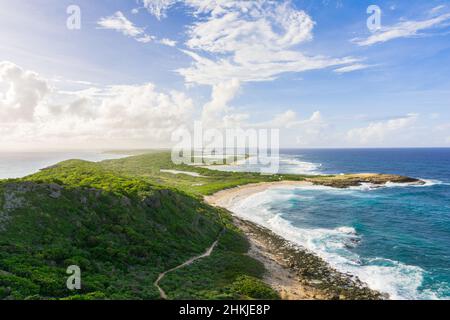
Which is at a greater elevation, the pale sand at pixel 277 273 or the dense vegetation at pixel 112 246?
the dense vegetation at pixel 112 246

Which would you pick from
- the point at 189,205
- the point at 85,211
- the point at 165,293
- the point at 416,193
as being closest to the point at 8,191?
the point at 85,211

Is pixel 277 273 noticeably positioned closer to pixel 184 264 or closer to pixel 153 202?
pixel 184 264

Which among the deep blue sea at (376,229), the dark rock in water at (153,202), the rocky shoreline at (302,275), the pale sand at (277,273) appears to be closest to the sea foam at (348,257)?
the deep blue sea at (376,229)

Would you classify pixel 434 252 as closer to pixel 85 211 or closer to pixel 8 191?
pixel 85 211

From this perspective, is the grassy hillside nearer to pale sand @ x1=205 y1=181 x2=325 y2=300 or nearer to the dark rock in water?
the dark rock in water

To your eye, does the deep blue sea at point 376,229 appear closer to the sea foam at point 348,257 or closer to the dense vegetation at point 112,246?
the sea foam at point 348,257

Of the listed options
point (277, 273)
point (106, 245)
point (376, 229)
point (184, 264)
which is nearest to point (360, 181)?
point (376, 229)

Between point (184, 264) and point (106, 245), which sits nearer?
point (106, 245)
